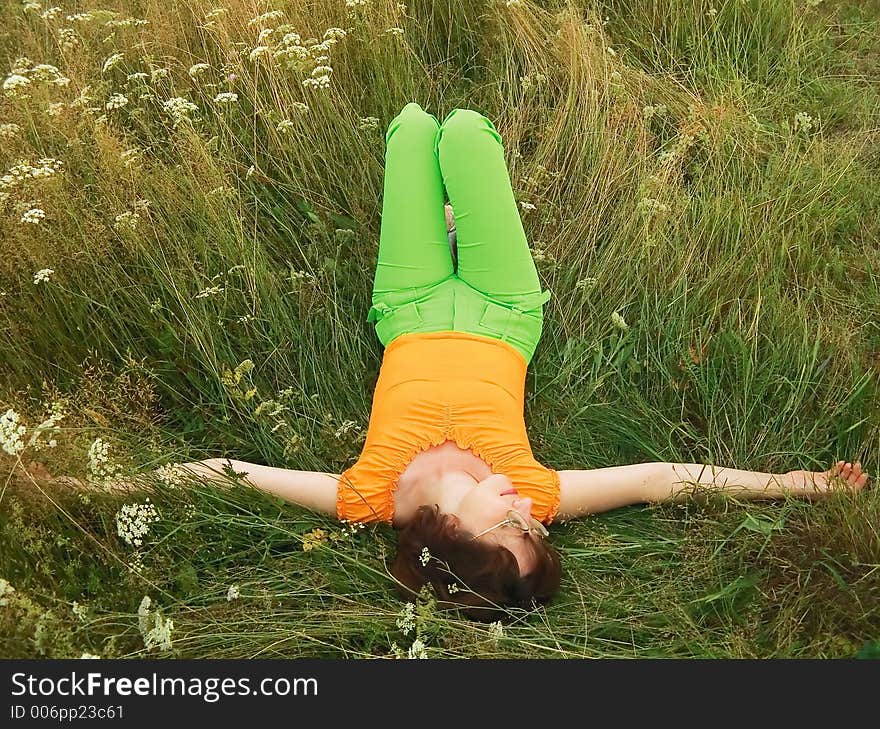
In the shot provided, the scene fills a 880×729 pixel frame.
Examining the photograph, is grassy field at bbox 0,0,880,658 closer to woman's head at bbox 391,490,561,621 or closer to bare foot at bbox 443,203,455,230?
woman's head at bbox 391,490,561,621

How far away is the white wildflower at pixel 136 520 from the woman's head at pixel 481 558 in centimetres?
82

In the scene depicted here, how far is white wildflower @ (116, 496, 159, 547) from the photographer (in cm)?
239

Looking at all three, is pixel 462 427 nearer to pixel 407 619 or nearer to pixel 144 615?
pixel 407 619

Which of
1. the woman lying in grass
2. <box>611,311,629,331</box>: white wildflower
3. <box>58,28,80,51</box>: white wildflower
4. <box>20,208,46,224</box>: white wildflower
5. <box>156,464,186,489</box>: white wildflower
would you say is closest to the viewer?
the woman lying in grass

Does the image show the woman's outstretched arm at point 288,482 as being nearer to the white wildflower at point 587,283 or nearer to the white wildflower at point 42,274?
the white wildflower at point 42,274

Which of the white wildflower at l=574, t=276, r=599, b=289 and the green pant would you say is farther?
the white wildflower at l=574, t=276, r=599, b=289

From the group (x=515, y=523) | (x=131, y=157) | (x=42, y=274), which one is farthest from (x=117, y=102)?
(x=515, y=523)

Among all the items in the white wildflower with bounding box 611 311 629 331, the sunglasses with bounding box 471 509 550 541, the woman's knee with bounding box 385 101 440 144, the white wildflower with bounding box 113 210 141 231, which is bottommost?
the sunglasses with bounding box 471 509 550 541

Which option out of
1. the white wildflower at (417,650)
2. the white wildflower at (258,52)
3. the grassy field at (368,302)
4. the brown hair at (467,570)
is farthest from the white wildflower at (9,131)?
the white wildflower at (417,650)

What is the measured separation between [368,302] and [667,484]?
1.39 metres

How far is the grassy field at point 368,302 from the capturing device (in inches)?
97.7

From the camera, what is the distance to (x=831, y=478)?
2.64m

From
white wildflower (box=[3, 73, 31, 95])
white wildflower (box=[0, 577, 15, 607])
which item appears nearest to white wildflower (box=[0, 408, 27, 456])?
white wildflower (box=[0, 577, 15, 607])

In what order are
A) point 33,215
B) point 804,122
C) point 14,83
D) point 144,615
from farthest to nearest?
1. point 804,122
2. point 14,83
3. point 33,215
4. point 144,615
